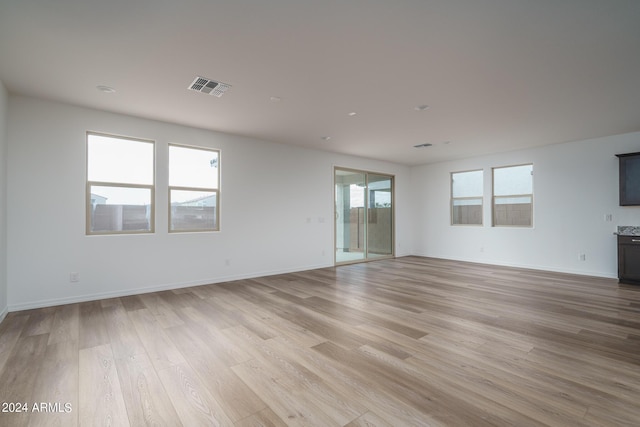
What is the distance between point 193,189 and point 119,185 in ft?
3.49

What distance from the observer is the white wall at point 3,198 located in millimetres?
3434

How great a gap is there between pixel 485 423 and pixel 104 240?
4848 mm

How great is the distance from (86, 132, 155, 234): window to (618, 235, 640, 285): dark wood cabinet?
7.96m

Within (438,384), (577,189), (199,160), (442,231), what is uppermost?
(199,160)

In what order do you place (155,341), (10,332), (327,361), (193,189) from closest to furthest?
(327,361)
(155,341)
(10,332)
(193,189)

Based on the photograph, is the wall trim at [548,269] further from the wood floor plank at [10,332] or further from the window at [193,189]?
the wood floor plank at [10,332]

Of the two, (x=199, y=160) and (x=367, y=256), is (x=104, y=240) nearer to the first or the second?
(x=199, y=160)

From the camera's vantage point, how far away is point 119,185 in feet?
14.5

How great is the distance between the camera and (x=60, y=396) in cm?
196

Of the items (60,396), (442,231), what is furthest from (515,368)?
(442,231)

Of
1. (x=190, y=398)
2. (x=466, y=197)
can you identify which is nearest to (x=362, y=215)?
(x=466, y=197)

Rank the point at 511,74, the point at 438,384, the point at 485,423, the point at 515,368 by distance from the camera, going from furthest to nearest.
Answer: the point at 511,74, the point at 515,368, the point at 438,384, the point at 485,423

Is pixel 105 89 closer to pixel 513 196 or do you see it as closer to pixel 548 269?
pixel 513 196

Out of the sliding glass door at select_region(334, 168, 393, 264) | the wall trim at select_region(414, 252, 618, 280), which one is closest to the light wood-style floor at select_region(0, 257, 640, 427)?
the wall trim at select_region(414, 252, 618, 280)
